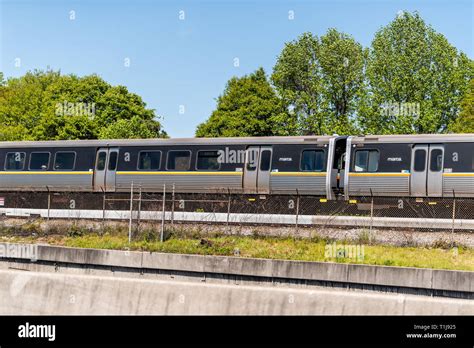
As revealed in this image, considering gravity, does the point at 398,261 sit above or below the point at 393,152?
below

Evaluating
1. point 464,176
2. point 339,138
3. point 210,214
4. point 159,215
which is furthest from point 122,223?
point 464,176

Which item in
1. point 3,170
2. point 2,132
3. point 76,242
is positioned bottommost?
point 76,242

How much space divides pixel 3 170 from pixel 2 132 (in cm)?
3422

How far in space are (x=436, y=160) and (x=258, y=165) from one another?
684cm

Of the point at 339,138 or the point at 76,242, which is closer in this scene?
the point at 76,242

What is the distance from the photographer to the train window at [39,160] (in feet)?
107

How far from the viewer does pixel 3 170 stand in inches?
1335

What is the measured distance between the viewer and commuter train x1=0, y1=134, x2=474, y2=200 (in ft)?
84.1

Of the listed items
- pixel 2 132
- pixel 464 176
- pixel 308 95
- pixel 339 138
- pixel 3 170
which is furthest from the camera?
pixel 2 132

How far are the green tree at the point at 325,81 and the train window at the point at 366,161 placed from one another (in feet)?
71.9

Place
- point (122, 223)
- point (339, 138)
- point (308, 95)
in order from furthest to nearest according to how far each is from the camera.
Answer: point (308, 95) → point (339, 138) → point (122, 223)

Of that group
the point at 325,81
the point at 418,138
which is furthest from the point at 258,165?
the point at 325,81

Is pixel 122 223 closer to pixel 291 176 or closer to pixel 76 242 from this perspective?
pixel 76 242

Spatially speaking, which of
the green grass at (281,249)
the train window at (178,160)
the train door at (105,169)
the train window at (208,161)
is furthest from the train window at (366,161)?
the train door at (105,169)
